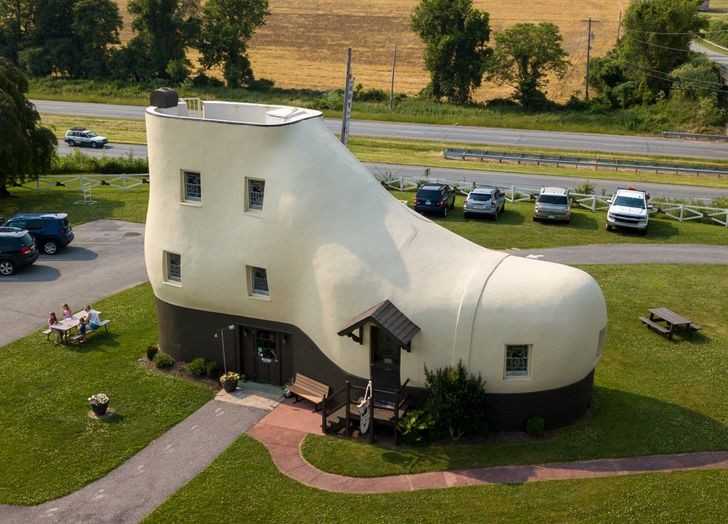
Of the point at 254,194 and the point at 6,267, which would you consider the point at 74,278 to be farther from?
→ the point at 254,194

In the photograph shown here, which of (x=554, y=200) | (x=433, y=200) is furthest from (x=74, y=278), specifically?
(x=554, y=200)

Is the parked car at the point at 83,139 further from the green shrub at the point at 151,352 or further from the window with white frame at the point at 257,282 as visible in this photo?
the window with white frame at the point at 257,282

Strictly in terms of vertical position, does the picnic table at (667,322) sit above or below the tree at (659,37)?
below

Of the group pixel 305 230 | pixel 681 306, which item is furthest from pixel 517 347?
pixel 681 306

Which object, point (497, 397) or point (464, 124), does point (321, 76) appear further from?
point (497, 397)

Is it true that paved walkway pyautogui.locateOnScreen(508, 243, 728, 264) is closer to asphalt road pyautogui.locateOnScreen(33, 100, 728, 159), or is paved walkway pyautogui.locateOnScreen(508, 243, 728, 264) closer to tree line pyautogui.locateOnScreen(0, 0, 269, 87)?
asphalt road pyautogui.locateOnScreen(33, 100, 728, 159)

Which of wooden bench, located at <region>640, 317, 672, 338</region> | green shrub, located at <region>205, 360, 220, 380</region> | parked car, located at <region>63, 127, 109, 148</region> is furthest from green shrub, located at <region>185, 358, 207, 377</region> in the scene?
parked car, located at <region>63, 127, 109, 148</region>

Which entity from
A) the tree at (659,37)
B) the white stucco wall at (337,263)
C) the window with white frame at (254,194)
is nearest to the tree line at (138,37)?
the tree at (659,37)

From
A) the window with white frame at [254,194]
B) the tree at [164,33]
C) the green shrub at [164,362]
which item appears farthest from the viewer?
the tree at [164,33]
